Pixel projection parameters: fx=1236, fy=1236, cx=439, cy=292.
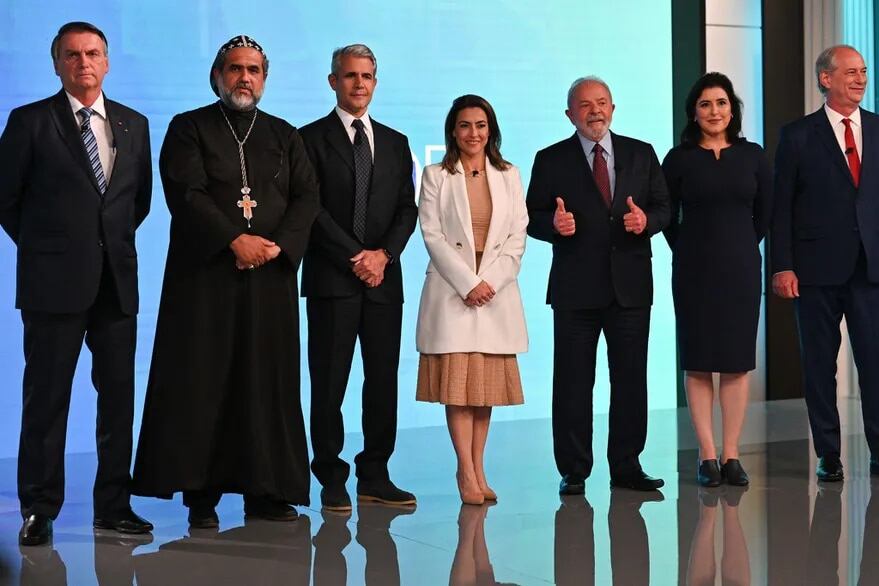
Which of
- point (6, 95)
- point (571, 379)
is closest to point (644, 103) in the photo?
point (571, 379)

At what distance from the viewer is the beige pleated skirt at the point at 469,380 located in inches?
182

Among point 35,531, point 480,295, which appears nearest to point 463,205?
point 480,295

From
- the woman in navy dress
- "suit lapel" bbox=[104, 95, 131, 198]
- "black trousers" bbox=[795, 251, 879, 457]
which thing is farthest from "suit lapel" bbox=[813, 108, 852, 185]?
"suit lapel" bbox=[104, 95, 131, 198]

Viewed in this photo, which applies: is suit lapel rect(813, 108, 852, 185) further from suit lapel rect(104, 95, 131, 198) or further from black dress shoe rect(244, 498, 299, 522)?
suit lapel rect(104, 95, 131, 198)

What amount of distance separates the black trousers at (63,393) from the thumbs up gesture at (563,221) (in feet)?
5.43

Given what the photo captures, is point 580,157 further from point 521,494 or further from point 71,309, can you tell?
point 71,309

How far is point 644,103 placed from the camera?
7836 mm

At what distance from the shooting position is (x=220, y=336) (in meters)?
4.29

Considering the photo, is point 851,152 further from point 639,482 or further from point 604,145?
point 639,482

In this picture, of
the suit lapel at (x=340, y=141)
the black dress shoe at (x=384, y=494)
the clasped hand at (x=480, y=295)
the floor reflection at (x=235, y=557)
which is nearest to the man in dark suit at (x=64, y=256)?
the floor reflection at (x=235, y=557)

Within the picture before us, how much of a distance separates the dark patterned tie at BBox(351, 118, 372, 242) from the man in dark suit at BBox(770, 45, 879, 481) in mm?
1763

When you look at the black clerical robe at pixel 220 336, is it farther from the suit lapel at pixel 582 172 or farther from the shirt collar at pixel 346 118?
the suit lapel at pixel 582 172

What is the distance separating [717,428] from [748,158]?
2.26 metres

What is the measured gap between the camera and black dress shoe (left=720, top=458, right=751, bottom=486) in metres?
5.03
